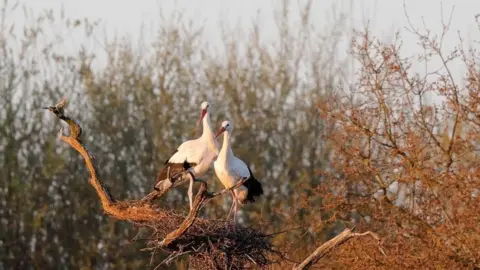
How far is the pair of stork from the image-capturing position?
12.9 meters

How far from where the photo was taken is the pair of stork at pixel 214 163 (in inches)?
507

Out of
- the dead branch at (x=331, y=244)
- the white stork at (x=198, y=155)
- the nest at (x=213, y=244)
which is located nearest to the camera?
the dead branch at (x=331, y=244)

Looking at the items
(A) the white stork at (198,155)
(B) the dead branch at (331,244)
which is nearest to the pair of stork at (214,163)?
(A) the white stork at (198,155)

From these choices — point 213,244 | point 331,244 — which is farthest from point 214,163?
point 331,244

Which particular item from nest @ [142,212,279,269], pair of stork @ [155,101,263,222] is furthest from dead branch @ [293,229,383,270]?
pair of stork @ [155,101,263,222]

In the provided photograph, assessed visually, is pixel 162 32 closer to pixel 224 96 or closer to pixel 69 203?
pixel 224 96

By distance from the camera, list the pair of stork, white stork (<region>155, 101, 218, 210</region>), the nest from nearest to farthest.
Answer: the nest, the pair of stork, white stork (<region>155, 101, 218, 210</region>)

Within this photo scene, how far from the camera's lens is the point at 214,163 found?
1318 centimetres

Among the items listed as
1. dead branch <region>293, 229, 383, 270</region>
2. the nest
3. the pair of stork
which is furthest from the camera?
the pair of stork

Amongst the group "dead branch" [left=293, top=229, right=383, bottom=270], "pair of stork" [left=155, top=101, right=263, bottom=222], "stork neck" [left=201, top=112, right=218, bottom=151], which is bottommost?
"dead branch" [left=293, top=229, right=383, bottom=270]

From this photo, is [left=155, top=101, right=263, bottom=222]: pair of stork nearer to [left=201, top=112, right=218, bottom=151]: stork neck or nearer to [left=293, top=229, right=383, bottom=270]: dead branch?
[left=201, top=112, right=218, bottom=151]: stork neck

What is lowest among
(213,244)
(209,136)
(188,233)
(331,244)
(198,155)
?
(331,244)

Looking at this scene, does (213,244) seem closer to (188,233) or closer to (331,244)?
(188,233)

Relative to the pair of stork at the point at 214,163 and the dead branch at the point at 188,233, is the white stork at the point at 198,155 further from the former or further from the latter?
the dead branch at the point at 188,233
